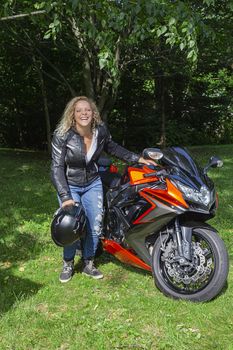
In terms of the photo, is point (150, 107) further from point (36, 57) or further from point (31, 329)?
point (31, 329)

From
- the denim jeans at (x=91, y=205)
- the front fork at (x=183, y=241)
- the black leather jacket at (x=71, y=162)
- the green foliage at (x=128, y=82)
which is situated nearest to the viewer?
the front fork at (x=183, y=241)

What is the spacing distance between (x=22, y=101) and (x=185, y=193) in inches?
497

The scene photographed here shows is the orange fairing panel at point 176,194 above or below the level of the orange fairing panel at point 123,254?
above

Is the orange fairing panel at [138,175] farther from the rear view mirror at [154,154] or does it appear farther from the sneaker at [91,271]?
the sneaker at [91,271]

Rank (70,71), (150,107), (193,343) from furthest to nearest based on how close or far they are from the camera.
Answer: (150,107), (70,71), (193,343)

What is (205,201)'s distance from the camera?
366 centimetres

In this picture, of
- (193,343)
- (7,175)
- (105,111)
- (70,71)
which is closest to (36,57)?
(70,71)

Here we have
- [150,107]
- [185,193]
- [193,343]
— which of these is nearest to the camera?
[193,343]

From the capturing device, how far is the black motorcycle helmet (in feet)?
13.0

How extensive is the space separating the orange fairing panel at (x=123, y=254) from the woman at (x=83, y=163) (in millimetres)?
127

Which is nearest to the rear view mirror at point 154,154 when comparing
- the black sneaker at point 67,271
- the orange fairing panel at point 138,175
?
the orange fairing panel at point 138,175

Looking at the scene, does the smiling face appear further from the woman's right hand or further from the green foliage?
the green foliage

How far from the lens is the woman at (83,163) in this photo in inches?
165

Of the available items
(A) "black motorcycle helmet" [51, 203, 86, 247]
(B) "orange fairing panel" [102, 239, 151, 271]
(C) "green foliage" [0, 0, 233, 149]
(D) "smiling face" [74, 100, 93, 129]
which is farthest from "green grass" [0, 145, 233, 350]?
(C) "green foliage" [0, 0, 233, 149]
